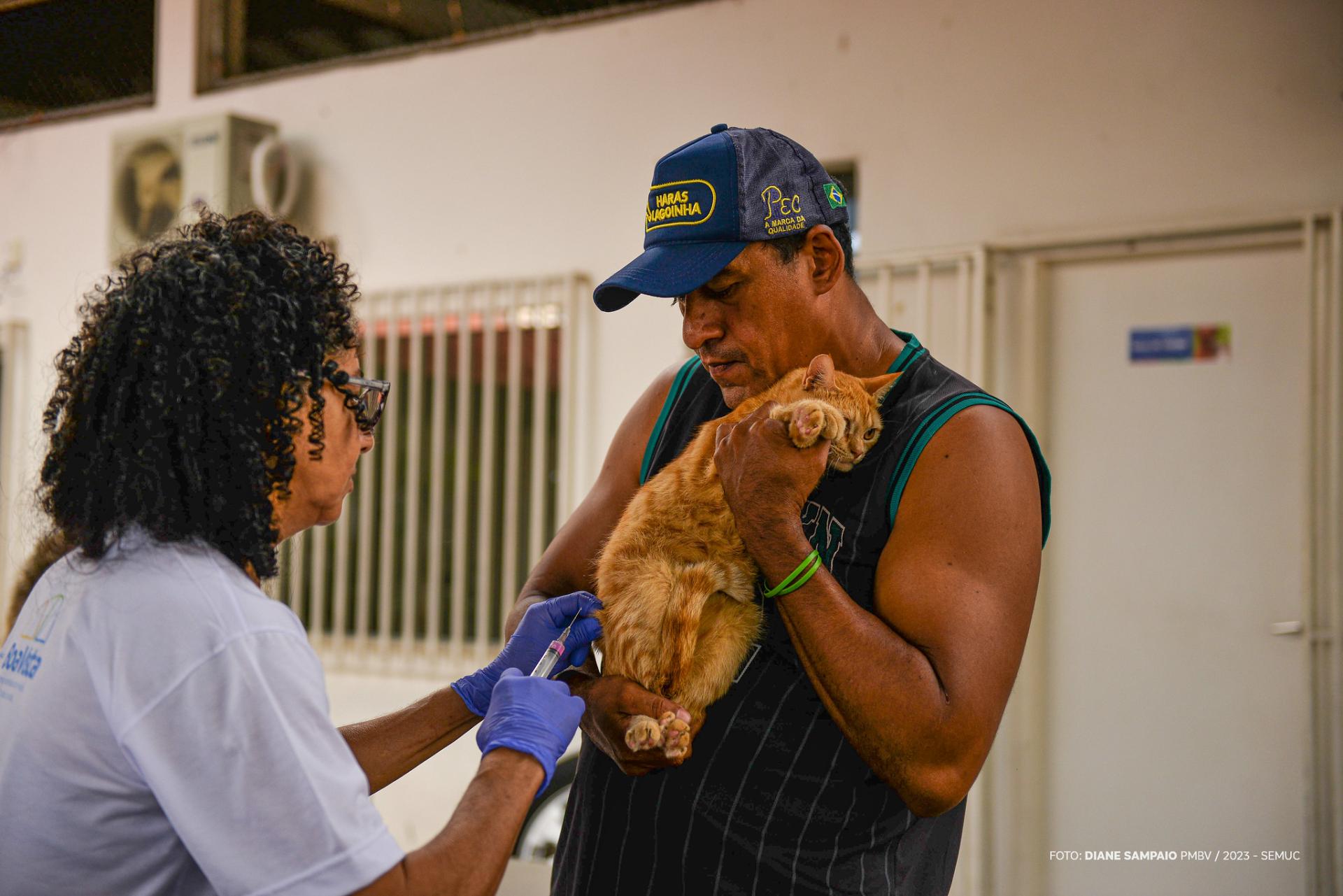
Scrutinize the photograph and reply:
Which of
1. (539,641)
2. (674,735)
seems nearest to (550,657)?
(539,641)

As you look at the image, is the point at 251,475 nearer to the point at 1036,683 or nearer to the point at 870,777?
the point at 870,777

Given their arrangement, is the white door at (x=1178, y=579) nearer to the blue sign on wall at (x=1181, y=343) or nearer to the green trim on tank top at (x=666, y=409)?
the blue sign on wall at (x=1181, y=343)

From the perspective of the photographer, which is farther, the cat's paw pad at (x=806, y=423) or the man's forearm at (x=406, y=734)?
the man's forearm at (x=406, y=734)

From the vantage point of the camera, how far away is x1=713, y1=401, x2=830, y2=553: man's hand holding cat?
1.26 meters

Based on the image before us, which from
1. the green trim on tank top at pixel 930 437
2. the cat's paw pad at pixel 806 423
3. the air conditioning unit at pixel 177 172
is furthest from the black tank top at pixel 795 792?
the air conditioning unit at pixel 177 172

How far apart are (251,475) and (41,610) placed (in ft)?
0.83

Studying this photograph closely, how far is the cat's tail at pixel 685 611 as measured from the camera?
1418 millimetres

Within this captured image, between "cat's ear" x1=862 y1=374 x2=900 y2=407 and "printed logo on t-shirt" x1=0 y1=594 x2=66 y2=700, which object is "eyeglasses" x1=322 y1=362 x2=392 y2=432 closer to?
"printed logo on t-shirt" x1=0 y1=594 x2=66 y2=700

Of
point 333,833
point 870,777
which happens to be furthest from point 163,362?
point 870,777

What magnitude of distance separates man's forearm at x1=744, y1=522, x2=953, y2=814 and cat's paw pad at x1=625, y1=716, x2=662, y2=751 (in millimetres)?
206

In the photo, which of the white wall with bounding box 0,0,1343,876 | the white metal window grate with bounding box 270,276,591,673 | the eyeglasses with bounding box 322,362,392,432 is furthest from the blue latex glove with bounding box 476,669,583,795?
the white metal window grate with bounding box 270,276,591,673

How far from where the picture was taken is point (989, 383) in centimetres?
367

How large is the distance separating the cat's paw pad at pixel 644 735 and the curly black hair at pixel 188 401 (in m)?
→ 0.47

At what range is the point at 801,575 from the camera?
1.22 meters
